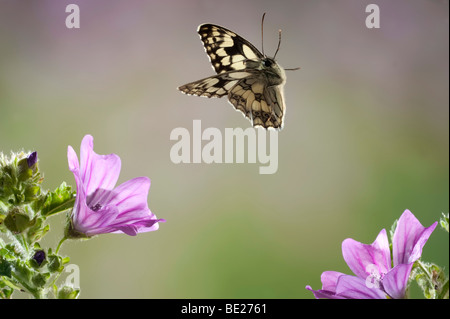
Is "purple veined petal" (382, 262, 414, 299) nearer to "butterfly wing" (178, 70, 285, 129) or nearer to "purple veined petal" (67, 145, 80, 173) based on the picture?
"purple veined petal" (67, 145, 80, 173)

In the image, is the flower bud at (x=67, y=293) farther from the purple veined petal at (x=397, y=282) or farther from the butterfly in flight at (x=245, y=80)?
the butterfly in flight at (x=245, y=80)

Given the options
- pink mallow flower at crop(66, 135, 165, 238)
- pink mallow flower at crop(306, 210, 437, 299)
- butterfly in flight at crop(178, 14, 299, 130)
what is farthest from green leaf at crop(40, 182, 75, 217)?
butterfly in flight at crop(178, 14, 299, 130)

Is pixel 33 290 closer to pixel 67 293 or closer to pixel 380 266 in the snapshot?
pixel 67 293

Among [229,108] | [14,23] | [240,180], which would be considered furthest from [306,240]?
[14,23]

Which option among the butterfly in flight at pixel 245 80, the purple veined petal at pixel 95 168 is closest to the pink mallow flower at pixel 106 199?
the purple veined petal at pixel 95 168

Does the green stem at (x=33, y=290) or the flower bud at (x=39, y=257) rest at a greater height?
the flower bud at (x=39, y=257)
